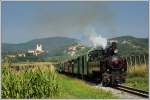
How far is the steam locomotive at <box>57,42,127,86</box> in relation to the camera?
1429 cm

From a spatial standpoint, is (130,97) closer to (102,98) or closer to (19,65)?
(102,98)

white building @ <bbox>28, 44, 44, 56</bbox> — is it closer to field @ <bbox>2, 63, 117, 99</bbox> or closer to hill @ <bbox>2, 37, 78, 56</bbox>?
hill @ <bbox>2, 37, 78, 56</bbox>

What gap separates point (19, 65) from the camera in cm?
1289

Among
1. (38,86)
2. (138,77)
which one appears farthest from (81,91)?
(138,77)

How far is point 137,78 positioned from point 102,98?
1.45 meters

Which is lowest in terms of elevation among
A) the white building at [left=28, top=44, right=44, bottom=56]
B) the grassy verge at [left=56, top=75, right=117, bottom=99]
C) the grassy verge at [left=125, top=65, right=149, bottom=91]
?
the grassy verge at [left=56, top=75, right=117, bottom=99]

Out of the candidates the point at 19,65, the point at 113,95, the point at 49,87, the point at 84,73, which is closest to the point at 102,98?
the point at 113,95

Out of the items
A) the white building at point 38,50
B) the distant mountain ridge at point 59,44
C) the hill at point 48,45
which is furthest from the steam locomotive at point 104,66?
the white building at point 38,50

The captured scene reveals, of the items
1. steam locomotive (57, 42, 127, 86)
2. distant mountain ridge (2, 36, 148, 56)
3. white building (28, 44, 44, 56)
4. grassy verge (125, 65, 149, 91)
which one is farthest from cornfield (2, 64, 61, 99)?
grassy verge (125, 65, 149, 91)

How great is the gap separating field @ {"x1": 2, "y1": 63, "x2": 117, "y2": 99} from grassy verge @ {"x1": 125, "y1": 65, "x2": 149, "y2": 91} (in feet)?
3.04

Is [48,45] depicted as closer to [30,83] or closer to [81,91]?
[30,83]

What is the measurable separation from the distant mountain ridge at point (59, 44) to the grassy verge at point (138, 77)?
471 millimetres

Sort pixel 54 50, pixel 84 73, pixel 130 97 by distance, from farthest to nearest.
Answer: pixel 84 73, pixel 54 50, pixel 130 97

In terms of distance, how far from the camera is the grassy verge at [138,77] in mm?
12692
